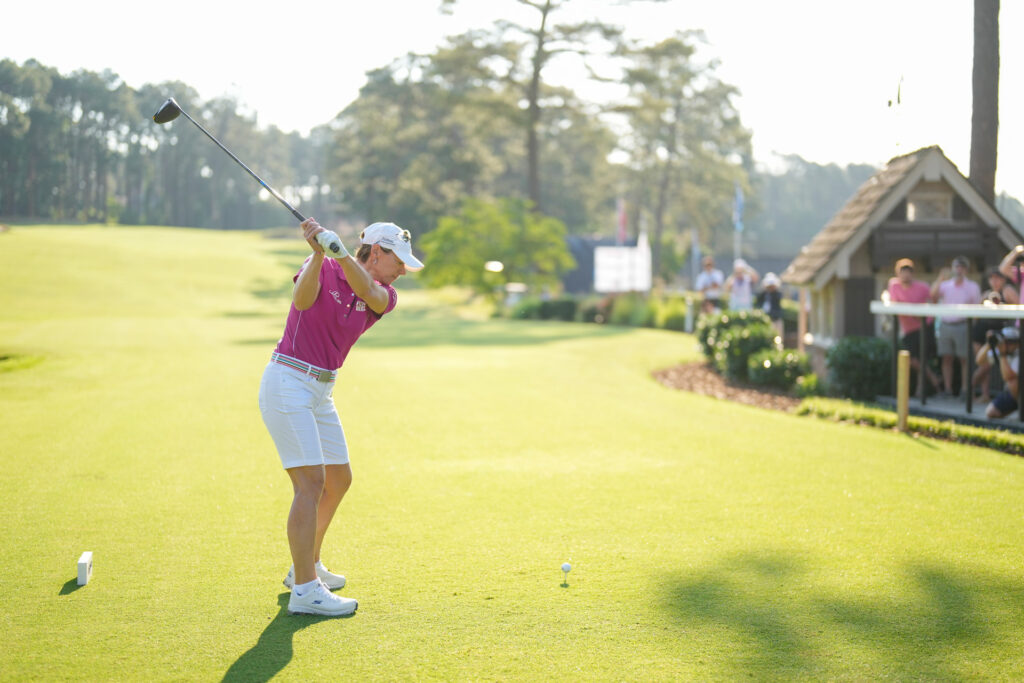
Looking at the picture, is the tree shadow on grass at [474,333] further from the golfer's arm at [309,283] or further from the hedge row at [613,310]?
the golfer's arm at [309,283]

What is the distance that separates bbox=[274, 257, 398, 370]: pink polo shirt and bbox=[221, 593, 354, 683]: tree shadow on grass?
1.32 m

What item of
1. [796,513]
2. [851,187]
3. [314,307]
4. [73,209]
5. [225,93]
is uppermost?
[225,93]

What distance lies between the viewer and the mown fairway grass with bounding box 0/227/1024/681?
4.51 meters

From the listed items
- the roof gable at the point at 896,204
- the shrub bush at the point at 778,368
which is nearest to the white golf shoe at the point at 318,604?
the shrub bush at the point at 778,368

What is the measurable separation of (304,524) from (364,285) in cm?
129

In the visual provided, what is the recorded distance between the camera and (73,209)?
28.0 meters

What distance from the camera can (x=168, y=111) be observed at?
6.26 metres

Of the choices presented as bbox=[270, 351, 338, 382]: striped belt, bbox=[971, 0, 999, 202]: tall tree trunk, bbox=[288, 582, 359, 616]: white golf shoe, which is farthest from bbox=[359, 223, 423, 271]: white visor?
bbox=[971, 0, 999, 202]: tall tree trunk

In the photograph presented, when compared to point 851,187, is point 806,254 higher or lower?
lower

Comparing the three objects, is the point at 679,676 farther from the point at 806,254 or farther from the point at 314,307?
the point at 806,254

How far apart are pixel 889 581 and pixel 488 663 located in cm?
262

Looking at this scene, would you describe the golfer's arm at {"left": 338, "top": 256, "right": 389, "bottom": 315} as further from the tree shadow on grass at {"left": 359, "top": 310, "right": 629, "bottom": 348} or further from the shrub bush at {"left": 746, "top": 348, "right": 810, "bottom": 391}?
the tree shadow on grass at {"left": 359, "top": 310, "right": 629, "bottom": 348}

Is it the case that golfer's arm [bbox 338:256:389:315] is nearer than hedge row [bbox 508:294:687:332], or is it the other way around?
golfer's arm [bbox 338:256:389:315]

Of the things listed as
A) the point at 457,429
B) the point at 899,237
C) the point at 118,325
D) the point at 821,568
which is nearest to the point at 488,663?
the point at 821,568
